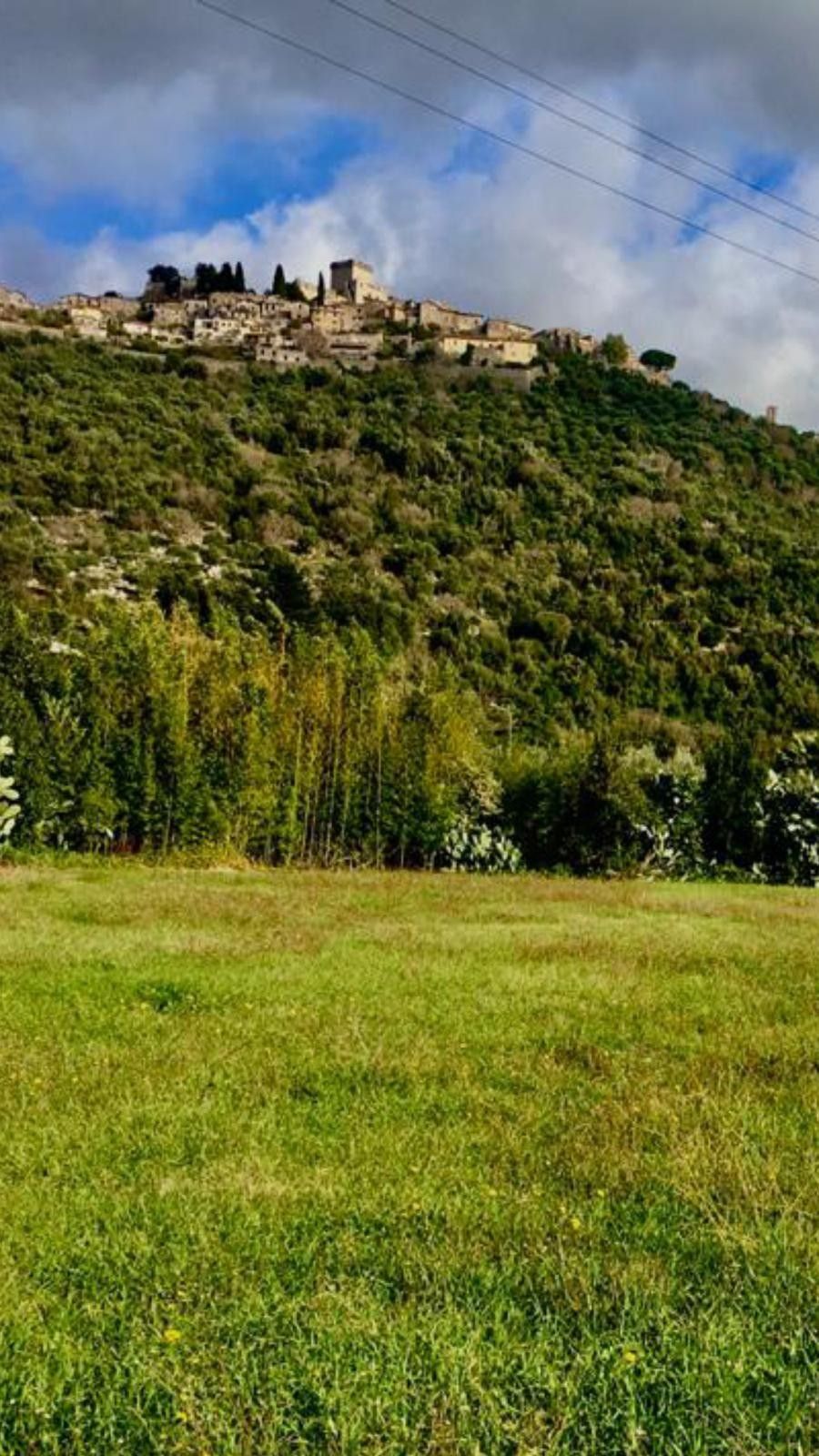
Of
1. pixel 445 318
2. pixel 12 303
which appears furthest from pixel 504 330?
pixel 12 303

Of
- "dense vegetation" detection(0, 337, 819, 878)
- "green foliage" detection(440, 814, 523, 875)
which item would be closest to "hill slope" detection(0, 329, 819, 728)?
"dense vegetation" detection(0, 337, 819, 878)

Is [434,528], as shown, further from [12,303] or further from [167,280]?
[167,280]

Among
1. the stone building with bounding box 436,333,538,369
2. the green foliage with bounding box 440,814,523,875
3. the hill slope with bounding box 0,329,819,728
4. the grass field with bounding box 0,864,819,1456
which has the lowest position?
the grass field with bounding box 0,864,819,1456

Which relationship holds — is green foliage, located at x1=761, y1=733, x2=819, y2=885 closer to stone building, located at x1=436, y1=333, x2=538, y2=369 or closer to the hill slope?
the hill slope

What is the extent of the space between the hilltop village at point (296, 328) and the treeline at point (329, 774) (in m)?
43.5

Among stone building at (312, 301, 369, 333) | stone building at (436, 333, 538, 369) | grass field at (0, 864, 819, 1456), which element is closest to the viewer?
grass field at (0, 864, 819, 1456)

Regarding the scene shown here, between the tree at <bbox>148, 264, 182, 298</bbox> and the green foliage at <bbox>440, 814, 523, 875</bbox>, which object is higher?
the tree at <bbox>148, 264, 182, 298</bbox>

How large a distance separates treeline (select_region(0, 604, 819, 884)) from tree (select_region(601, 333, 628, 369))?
→ 56903 millimetres

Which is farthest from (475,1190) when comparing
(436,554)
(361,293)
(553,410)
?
(361,293)

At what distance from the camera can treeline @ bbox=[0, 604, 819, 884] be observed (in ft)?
60.2

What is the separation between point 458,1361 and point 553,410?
201 ft

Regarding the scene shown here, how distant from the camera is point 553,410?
200 ft

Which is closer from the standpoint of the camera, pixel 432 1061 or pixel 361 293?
pixel 432 1061

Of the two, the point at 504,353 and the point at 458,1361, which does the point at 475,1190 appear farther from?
the point at 504,353
